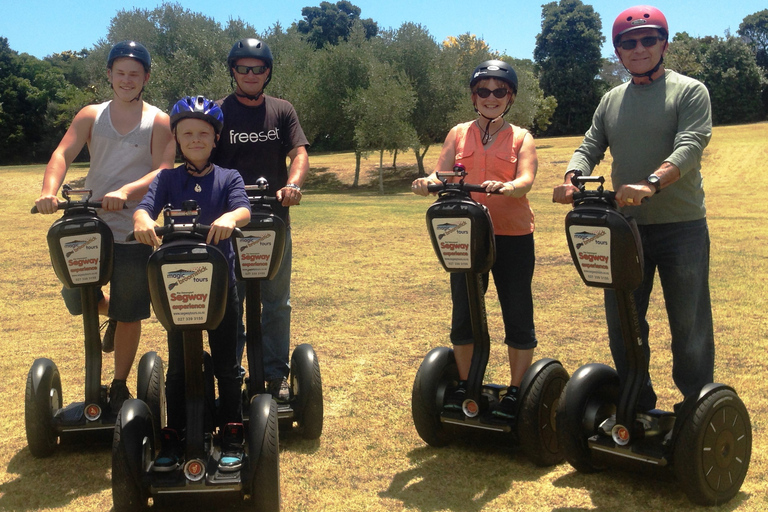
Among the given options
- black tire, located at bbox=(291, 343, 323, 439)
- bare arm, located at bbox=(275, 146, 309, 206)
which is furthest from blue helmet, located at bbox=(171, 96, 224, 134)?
black tire, located at bbox=(291, 343, 323, 439)

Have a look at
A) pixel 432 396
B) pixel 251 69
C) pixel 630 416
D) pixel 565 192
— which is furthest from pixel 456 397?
pixel 251 69

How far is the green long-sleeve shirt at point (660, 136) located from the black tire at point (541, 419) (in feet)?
3.28

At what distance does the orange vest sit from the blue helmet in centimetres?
139

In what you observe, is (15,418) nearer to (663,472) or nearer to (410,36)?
(663,472)

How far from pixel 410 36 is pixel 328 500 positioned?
39485mm

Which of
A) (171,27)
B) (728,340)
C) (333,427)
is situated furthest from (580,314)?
(171,27)

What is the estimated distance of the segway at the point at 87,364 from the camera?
3.99 meters

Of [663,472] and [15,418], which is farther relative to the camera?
[15,418]

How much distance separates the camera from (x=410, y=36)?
40.8 m

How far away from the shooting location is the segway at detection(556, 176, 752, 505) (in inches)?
135

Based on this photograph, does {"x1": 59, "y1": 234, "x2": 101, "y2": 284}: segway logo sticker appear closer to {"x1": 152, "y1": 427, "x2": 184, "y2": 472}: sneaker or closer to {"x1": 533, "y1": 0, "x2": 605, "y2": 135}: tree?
{"x1": 152, "y1": 427, "x2": 184, "y2": 472}: sneaker

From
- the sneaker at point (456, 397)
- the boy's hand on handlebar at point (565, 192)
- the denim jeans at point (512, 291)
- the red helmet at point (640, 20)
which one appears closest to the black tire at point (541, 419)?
the denim jeans at point (512, 291)

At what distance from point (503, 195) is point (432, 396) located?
48.8 inches

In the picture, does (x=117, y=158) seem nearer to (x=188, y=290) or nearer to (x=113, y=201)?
(x=113, y=201)
